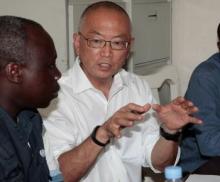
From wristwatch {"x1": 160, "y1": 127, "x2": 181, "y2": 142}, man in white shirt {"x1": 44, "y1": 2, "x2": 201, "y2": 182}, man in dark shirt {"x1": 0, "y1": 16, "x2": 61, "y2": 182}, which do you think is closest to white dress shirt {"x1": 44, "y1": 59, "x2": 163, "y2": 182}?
man in white shirt {"x1": 44, "y1": 2, "x2": 201, "y2": 182}

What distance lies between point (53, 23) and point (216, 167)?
989mm

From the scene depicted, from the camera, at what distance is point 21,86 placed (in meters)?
1.14

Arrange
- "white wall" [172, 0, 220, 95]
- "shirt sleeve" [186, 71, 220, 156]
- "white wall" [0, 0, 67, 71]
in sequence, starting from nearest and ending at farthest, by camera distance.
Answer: "shirt sleeve" [186, 71, 220, 156], "white wall" [0, 0, 67, 71], "white wall" [172, 0, 220, 95]

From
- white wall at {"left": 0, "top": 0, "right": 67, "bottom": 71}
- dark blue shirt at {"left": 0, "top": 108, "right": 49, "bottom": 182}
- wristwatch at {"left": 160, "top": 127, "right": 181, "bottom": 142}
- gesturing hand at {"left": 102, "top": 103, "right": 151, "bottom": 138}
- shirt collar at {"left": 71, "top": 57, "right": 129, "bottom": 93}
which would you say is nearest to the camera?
dark blue shirt at {"left": 0, "top": 108, "right": 49, "bottom": 182}

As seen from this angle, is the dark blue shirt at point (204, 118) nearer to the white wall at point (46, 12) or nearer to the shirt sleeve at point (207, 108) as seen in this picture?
the shirt sleeve at point (207, 108)

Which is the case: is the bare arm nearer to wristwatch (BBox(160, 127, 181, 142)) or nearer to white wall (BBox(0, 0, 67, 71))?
wristwatch (BBox(160, 127, 181, 142))

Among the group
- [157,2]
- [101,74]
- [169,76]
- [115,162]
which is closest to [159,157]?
[115,162]

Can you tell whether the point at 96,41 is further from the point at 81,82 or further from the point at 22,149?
the point at 22,149

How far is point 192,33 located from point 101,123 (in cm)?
139

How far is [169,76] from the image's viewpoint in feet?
8.57

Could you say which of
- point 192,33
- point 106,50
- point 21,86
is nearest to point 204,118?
point 106,50

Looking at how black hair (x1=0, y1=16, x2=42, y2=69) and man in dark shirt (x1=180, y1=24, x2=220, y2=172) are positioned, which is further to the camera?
man in dark shirt (x1=180, y1=24, x2=220, y2=172)

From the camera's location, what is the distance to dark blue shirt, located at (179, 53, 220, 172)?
180 centimetres

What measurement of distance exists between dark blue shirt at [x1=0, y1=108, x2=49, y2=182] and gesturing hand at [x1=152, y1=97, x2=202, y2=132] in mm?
417
